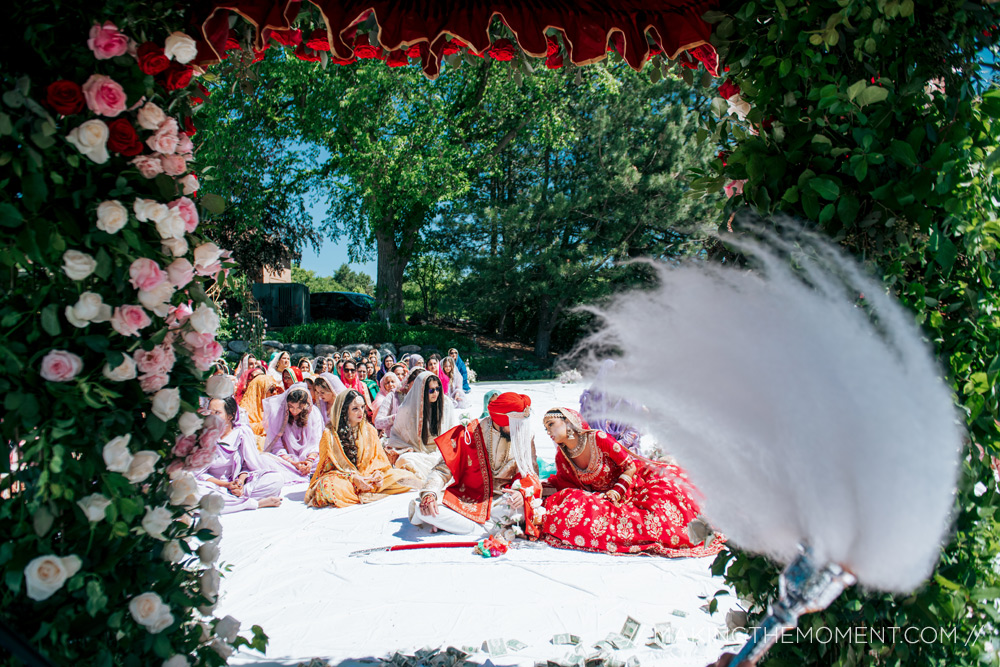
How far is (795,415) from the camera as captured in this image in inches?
53.1

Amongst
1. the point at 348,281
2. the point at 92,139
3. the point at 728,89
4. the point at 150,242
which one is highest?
the point at 728,89

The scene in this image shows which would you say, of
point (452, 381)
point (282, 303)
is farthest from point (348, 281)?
point (452, 381)

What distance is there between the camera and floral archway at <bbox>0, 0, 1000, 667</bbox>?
2020mm

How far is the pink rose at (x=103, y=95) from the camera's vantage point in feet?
6.88

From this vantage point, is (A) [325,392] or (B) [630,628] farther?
(A) [325,392]

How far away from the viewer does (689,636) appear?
3.83m

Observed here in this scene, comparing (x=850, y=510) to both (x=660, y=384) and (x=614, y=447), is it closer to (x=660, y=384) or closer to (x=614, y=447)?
(x=660, y=384)

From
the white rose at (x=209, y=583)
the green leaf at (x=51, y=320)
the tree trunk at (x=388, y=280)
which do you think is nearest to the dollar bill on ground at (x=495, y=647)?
the white rose at (x=209, y=583)

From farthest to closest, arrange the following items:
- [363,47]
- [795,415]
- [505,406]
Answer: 1. [505,406]
2. [363,47]
3. [795,415]

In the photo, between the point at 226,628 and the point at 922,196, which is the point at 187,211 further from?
the point at 922,196

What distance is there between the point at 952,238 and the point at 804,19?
0.92 metres

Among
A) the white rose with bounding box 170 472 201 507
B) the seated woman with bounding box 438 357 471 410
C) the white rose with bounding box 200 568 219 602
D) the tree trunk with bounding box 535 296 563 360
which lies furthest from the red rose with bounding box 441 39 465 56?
the tree trunk with bounding box 535 296 563 360

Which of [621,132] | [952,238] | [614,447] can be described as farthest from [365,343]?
[952,238]

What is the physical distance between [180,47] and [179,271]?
82 cm
